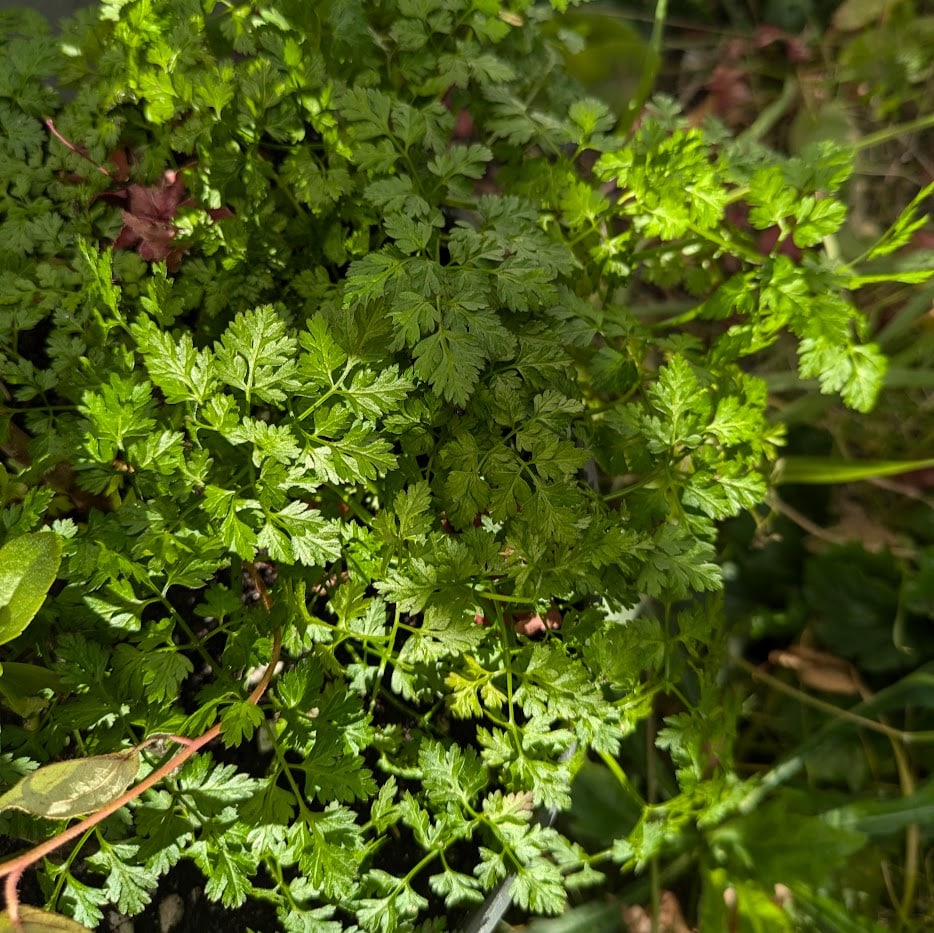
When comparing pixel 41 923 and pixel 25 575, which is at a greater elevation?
pixel 25 575

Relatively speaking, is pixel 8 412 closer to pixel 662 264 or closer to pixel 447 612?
pixel 447 612

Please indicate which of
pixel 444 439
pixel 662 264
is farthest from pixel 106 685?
pixel 662 264

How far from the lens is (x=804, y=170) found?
89cm

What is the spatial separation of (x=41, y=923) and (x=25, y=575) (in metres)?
0.30

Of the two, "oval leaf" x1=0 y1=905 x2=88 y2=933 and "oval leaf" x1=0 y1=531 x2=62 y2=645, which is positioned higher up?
"oval leaf" x1=0 y1=531 x2=62 y2=645

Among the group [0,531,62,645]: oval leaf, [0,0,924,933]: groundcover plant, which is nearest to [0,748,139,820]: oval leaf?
[0,0,924,933]: groundcover plant

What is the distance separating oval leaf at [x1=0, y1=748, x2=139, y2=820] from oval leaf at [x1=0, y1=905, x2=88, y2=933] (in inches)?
3.4

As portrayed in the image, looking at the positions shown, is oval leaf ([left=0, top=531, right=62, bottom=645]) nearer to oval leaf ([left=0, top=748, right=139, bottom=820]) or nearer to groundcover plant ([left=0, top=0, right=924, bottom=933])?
groundcover plant ([left=0, top=0, right=924, bottom=933])

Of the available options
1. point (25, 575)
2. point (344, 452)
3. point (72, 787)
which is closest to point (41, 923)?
point (72, 787)

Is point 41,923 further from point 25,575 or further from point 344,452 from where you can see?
point 344,452

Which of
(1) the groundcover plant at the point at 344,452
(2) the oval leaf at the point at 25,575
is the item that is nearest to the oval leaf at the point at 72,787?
(1) the groundcover plant at the point at 344,452

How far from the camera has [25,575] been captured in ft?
2.31

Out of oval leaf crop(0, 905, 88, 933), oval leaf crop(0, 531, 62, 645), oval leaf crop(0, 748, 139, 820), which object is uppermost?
oval leaf crop(0, 531, 62, 645)

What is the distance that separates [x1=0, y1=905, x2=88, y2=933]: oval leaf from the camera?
2.21 ft
